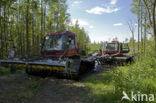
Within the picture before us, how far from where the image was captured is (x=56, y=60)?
6066mm

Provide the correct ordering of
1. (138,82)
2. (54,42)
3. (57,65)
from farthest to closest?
(54,42), (57,65), (138,82)

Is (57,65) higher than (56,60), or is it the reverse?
(56,60)

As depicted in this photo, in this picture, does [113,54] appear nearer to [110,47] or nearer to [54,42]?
[110,47]

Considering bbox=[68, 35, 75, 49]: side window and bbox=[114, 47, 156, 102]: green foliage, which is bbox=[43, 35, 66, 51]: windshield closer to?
bbox=[68, 35, 75, 49]: side window

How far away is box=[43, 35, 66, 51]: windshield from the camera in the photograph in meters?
7.14

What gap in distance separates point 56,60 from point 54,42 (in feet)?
5.78

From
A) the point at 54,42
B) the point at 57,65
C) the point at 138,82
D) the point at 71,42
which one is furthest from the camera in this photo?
the point at 71,42

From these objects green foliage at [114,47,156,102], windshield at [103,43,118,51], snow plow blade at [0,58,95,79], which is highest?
windshield at [103,43,118,51]

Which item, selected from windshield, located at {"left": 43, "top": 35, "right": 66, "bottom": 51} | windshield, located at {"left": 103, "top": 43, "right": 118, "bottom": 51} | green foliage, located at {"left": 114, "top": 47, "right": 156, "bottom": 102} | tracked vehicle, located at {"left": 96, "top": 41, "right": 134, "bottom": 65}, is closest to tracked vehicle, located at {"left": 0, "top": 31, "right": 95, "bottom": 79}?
windshield, located at {"left": 43, "top": 35, "right": 66, "bottom": 51}

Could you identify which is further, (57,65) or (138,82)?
(57,65)

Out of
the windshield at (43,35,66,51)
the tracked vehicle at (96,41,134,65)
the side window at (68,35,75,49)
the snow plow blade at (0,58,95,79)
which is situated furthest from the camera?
the tracked vehicle at (96,41,134,65)

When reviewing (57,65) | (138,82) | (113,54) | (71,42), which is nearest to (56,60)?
(57,65)

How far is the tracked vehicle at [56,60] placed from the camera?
5691mm

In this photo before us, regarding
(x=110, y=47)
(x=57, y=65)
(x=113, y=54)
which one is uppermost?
(x=110, y=47)
